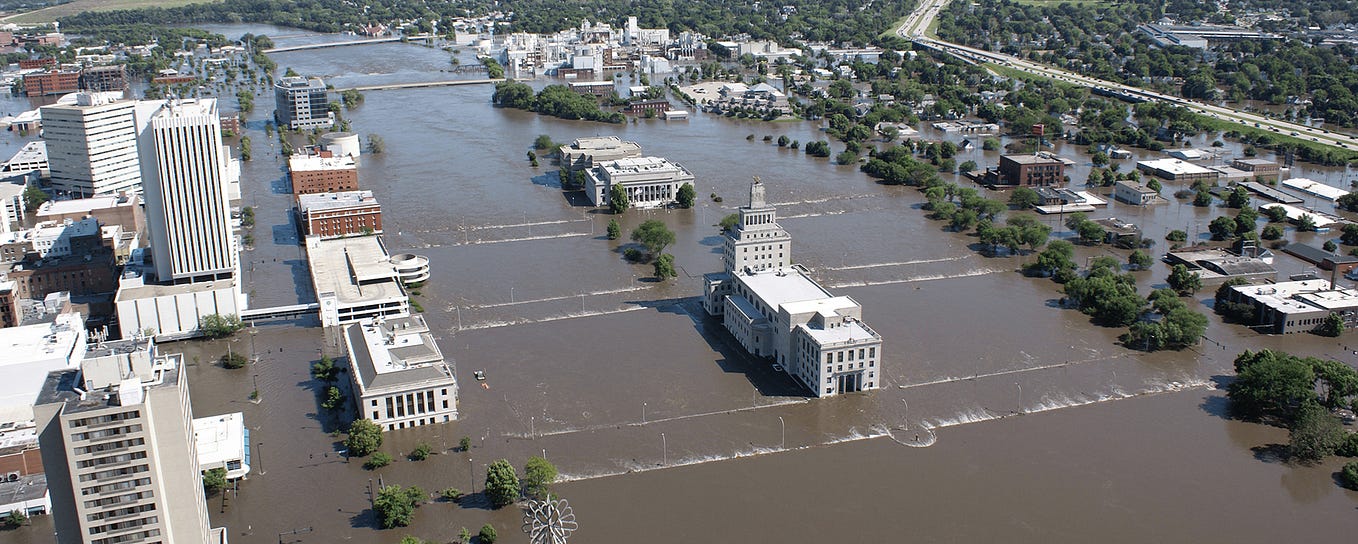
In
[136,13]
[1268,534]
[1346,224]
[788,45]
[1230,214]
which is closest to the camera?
[1268,534]

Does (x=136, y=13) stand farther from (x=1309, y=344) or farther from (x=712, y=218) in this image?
(x=1309, y=344)

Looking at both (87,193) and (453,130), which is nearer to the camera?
(87,193)

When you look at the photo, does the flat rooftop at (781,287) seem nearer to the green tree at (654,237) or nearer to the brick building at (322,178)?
the green tree at (654,237)

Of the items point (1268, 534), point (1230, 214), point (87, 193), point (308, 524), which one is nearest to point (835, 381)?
point (1268, 534)

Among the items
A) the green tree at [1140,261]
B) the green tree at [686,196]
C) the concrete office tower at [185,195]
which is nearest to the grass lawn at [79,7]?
the green tree at [686,196]

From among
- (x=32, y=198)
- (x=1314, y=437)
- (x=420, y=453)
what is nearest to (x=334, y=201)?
(x=32, y=198)

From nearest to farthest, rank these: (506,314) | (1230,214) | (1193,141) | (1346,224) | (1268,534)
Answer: (1268,534) < (506,314) < (1346,224) < (1230,214) < (1193,141)

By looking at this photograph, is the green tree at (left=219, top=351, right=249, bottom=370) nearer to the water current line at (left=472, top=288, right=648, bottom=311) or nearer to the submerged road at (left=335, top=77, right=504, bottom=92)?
the water current line at (left=472, top=288, right=648, bottom=311)
